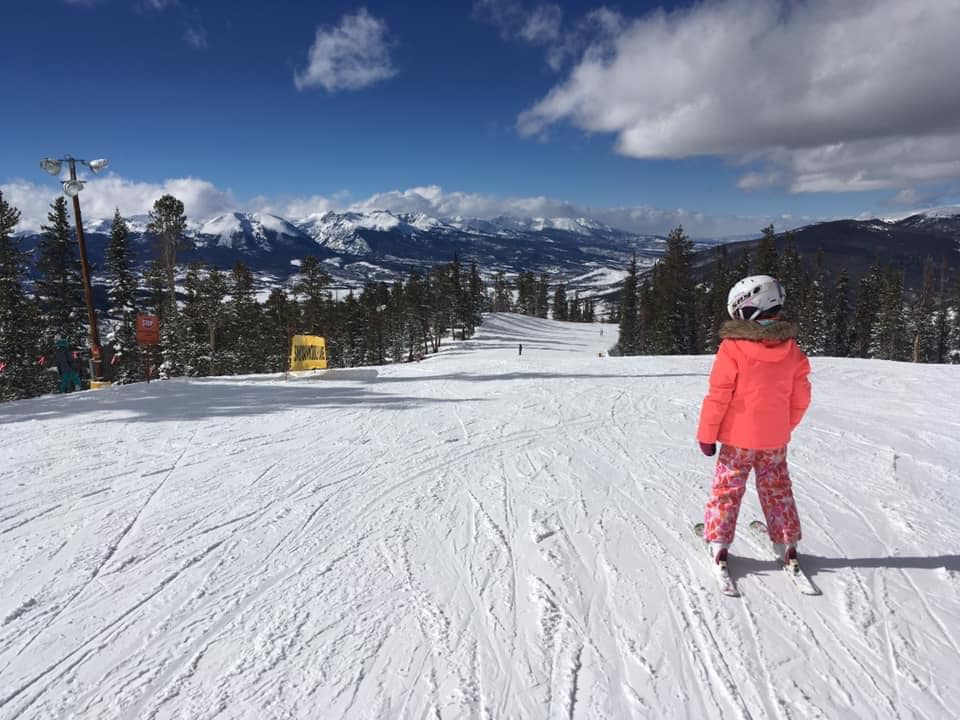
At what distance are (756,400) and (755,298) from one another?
2.14 feet

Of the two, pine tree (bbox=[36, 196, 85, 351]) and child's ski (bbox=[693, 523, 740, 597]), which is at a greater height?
pine tree (bbox=[36, 196, 85, 351])

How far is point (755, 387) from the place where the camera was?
3.18 meters

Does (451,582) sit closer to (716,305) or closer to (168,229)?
(168,229)

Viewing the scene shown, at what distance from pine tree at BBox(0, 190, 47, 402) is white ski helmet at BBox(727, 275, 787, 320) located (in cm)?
3275

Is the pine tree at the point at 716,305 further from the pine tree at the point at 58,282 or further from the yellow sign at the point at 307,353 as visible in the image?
the pine tree at the point at 58,282

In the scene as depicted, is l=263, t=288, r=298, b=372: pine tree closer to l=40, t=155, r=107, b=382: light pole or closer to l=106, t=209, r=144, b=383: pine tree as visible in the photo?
l=106, t=209, r=144, b=383: pine tree

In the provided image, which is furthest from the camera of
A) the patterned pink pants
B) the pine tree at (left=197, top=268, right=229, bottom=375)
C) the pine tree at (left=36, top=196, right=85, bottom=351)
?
the pine tree at (left=197, top=268, right=229, bottom=375)

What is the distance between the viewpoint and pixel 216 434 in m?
7.22

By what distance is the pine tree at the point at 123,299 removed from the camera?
103 ft

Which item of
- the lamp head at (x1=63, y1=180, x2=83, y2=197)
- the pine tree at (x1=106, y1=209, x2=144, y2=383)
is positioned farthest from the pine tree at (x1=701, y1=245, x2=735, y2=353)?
the pine tree at (x1=106, y1=209, x2=144, y2=383)

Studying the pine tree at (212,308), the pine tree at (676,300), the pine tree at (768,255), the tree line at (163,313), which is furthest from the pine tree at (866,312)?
the pine tree at (212,308)

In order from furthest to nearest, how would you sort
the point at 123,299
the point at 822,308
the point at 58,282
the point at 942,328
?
the point at 942,328 → the point at 822,308 → the point at 123,299 → the point at 58,282

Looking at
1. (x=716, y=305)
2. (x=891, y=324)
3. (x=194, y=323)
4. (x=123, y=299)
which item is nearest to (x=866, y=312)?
(x=891, y=324)

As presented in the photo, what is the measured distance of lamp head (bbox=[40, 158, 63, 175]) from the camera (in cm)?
1323
